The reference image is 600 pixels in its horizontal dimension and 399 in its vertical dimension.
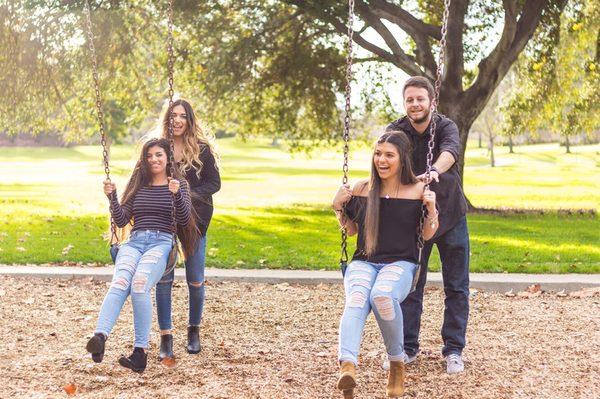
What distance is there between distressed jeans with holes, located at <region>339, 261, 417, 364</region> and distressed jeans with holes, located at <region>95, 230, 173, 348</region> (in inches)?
46.0

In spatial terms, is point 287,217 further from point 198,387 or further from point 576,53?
point 198,387

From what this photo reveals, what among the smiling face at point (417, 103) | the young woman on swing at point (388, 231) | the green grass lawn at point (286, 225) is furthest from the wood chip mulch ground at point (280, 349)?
the smiling face at point (417, 103)

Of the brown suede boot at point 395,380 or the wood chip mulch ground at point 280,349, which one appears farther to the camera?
the wood chip mulch ground at point 280,349

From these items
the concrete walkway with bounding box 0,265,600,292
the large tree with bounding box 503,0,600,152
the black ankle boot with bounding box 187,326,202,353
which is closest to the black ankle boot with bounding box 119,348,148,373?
the black ankle boot with bounding box 187,326,202,353

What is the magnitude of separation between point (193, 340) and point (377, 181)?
6.26 feet

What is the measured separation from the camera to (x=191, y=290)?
218 inches

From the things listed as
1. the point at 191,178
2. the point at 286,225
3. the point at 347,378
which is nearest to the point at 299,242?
the point at 286,225

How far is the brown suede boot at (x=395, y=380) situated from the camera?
14.3 feet

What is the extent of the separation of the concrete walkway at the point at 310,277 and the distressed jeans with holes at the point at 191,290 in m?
2.80

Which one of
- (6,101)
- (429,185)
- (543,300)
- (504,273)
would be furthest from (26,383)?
(6,101)

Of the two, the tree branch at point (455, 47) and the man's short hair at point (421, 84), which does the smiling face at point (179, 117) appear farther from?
the tree branch at point (455, 47)

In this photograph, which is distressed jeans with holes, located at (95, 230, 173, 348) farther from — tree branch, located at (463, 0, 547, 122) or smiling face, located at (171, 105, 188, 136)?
tree branch, located at (463, 0, 547, 122)

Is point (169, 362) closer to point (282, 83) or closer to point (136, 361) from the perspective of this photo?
point (136, 361)

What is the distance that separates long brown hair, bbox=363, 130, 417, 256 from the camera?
4.48 metres
